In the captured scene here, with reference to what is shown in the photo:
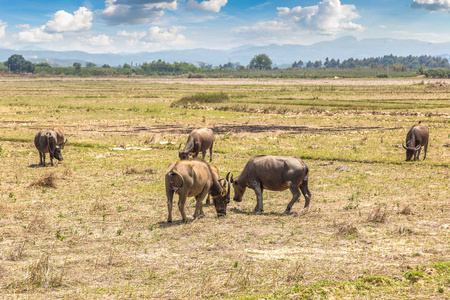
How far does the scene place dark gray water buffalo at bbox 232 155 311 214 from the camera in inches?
614

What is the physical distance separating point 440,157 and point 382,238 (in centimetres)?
1672

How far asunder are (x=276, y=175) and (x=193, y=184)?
3362 mm

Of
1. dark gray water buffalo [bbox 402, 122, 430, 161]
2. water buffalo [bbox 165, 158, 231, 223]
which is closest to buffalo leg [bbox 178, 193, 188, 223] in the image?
water buffalo [bbox 165, 158, 231, 223]

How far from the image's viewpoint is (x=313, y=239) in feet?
42.5

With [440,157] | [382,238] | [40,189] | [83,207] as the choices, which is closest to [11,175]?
[40,189]

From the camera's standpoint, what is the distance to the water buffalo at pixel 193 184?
13820mm

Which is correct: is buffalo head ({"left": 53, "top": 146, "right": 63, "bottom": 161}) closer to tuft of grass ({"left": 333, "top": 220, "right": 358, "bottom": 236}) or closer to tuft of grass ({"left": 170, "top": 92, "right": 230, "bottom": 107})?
tuft of grass ({"left": 333, "top": 220, "right": 358, "bottom": 236})

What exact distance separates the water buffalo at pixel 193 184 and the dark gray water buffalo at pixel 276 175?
1.20 metres

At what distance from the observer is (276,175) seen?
15.8 meters

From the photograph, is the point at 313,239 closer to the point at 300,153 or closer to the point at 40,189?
the point at 40,189

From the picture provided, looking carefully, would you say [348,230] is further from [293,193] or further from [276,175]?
[276,175]

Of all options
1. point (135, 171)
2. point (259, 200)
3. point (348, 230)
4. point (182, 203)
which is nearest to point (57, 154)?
point (135, 171)

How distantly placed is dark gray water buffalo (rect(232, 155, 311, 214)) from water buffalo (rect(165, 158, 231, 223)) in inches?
47.1

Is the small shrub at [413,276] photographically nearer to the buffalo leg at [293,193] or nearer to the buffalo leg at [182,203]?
the buffalo leg at [293,193]
